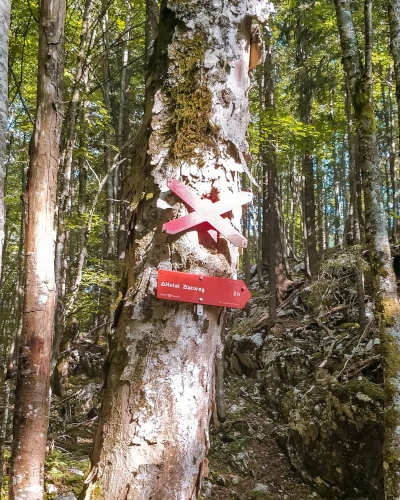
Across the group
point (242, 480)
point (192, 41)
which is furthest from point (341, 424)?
point (192, 41)

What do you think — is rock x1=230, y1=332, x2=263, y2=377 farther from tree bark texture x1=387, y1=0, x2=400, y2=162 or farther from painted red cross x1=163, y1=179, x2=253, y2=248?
painted red cross x1=163, y1=179, x2=253, y2=248

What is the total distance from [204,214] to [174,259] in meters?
0.24

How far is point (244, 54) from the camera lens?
7.10 ft

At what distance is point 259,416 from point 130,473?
844cm

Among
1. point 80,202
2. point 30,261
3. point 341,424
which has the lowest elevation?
point 341,424

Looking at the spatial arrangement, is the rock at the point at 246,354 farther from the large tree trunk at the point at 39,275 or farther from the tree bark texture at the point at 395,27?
the large tree trunk at the point at 39,275

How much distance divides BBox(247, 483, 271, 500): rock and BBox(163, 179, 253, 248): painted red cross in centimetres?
644

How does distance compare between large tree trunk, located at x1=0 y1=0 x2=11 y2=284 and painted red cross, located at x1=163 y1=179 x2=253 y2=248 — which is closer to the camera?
painted red cross, located at x1=163 y1=179 x2=253 y2=248

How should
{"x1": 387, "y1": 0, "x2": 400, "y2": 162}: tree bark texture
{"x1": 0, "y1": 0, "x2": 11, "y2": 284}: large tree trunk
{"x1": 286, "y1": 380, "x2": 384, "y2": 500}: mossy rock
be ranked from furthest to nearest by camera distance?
1. {"x1": 286, "y1": 380, "x2": 384, "y2": 500}: mossy rock
2. {"x1": 387, "y1": 0, "x2": 400, "y2": 162}: tree bark texture
3. {"x1": 0, "y1": 0, "x2": 11, "y2": 284}: large tree trunk

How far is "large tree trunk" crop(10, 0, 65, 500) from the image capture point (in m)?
3.31

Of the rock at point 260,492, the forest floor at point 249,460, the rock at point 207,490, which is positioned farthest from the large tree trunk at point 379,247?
the forest floor at point 249,460

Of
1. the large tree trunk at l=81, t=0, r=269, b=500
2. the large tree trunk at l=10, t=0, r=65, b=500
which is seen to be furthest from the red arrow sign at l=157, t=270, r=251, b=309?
the large tree trunk at l=10, t=0, r=65, b=500

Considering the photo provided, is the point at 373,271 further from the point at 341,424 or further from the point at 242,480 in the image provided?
the point at 242,480

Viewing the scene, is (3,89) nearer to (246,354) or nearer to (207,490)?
(207,490)
